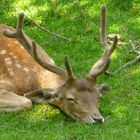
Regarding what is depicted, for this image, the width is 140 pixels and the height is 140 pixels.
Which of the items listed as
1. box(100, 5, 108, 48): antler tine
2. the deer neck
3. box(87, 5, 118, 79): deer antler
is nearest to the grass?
the deer neck

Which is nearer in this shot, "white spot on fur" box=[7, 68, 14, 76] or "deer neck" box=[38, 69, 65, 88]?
"deer neck" box=[38, 69, 65, 88]

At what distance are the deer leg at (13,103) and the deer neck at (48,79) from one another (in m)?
0.41

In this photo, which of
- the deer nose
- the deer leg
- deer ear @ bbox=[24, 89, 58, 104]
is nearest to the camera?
the deer nose

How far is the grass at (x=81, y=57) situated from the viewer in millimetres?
7906

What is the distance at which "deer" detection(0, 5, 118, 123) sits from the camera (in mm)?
8227

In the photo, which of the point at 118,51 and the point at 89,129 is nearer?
the point at 89,129

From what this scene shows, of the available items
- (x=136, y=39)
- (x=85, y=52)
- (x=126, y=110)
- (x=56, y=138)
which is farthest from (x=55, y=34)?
(x=56, y=138)

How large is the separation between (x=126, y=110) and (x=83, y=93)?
0.81 metres

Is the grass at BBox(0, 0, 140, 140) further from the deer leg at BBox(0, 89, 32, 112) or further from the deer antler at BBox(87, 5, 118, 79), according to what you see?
the deer antler at BBox(87, 5, 118, 79)

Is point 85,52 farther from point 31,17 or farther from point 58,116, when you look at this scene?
point 58,116

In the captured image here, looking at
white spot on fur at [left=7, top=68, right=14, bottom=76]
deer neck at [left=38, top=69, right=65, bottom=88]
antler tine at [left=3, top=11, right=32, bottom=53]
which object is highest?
antler tine at [left=3, top=11, right=32, bottom=53]

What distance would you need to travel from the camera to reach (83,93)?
825 centimetres

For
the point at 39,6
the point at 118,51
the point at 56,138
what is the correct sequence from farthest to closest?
the point at 39,6 < the point at 118,51 < the point at 56,138

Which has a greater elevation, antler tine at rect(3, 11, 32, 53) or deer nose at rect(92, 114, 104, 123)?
antler tine at rect(3, 11, 32, 53)
